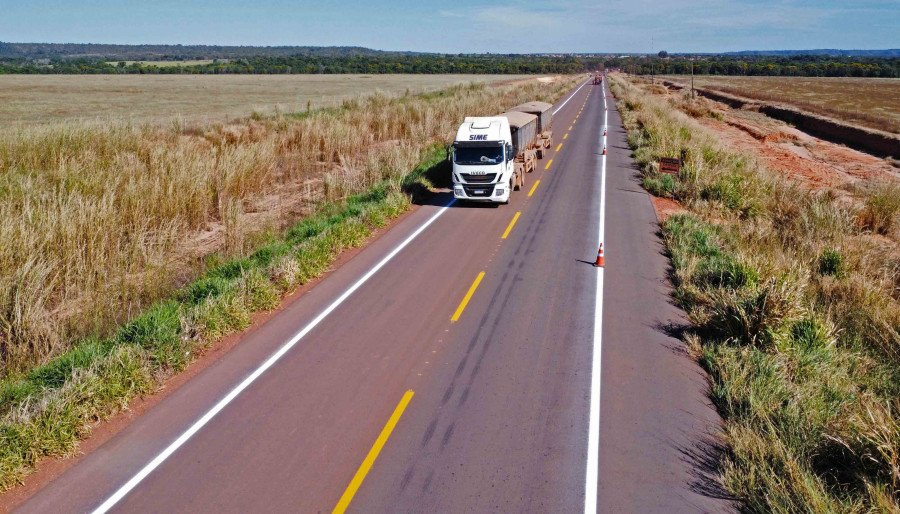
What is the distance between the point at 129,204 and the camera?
51.9ft

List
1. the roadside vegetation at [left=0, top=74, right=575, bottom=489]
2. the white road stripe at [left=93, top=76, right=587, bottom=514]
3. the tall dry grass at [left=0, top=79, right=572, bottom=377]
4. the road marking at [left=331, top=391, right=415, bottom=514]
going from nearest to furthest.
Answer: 1. the road marking at [left=331, top=391, right=415, bottom=514]
2. the white road stripe at [left=93, top=76, right=587, bottom=514]
3. the roadside vegetation at [left=0, top=74, right=575, bottom=489]
4. the tall dry grass at [left=0, top=79, right=572, bottom=377]

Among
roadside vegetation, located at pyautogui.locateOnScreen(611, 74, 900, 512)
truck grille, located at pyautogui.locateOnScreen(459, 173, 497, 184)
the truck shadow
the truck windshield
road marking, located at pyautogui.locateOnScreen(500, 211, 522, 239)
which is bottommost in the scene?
roadside vegetation, located at pyautogui.locateOnScreen(611, 74, 900, 512)

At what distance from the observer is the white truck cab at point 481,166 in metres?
20.0

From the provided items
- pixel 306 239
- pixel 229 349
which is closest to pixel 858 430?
pixel 229 349

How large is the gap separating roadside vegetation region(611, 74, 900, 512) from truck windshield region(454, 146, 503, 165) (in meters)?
6.41

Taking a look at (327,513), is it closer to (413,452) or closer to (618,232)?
(413,452)

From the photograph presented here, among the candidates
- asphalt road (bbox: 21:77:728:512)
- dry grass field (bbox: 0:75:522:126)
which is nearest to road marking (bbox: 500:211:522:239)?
asphalt road (bbox: 21:77:728:512)

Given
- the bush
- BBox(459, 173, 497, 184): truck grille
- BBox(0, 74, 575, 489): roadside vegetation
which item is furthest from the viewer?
BBox(459, 173, 497, 184): truck grille

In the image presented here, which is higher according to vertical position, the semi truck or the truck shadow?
the semi truck

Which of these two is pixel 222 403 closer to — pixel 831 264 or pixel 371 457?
pixel 371 457

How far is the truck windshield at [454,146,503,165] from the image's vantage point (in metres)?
20.1

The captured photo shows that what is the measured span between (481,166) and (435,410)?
12.9 meters

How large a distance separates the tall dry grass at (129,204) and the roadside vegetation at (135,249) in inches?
2.1

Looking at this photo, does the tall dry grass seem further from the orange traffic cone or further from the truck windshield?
the orange traffic cone
